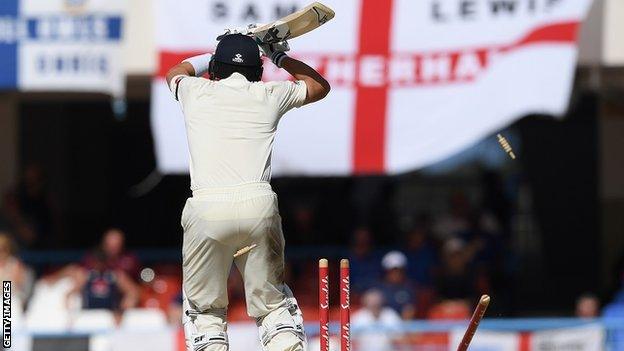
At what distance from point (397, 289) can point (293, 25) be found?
22.5 ft

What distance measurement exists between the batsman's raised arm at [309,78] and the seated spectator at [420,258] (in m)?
7.67

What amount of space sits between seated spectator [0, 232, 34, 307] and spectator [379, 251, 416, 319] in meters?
3.49

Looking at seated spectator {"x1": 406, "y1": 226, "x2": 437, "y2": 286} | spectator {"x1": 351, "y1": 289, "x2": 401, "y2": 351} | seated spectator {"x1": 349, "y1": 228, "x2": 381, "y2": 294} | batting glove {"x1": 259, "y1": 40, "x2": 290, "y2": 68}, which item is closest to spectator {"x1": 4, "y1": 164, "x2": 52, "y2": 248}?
seated spectator {"x1": 349, "y1": 228, "x2": 381, "y2": 294}

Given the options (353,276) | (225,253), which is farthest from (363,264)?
(225,253)

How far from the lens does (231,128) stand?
691 centimetres

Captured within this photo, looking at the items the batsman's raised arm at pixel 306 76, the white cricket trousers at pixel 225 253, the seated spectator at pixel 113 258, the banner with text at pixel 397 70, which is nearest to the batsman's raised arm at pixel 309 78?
the batsman's raised arm at pixel 306 76

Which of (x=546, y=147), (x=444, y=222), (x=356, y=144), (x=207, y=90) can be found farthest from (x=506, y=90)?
(x=546, y=147)

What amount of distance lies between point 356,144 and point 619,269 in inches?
146

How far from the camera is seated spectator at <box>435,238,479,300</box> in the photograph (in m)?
14.4

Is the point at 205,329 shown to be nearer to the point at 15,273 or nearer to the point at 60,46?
the point at 60,46

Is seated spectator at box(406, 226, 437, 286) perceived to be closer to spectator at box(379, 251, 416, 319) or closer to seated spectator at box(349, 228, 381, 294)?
seated spectator at box(349, 228, 381, 294)

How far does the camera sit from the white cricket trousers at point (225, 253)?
6.81 metres

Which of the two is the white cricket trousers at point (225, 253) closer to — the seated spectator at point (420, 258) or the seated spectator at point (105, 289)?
the seated spectator at point (105, 289)

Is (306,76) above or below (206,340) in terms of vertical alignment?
above
